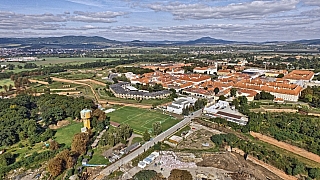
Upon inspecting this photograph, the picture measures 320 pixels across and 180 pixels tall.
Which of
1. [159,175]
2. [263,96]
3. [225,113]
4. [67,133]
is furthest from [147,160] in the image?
[263,96]

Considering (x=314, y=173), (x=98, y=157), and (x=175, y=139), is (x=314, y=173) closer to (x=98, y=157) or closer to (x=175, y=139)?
(x=175, y=139)

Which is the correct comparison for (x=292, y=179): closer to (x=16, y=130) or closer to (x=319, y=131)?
(x=319, y=131)

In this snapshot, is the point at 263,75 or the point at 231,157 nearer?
the point at 231,157

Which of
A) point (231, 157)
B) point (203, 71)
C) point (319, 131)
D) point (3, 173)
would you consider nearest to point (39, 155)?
point (3, 173)

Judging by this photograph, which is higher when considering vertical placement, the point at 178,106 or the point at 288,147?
the point at 178,106

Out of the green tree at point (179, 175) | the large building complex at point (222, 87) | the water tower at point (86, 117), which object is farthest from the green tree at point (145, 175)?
the large building complex at point (222, 87)
